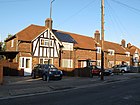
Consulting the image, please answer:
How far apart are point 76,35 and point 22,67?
1772 cm

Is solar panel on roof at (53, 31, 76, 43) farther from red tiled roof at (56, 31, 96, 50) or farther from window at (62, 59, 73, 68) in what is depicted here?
window at (62, 59, 73, 68)

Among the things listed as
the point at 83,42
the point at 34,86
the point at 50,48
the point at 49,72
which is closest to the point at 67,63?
the point at 50,48

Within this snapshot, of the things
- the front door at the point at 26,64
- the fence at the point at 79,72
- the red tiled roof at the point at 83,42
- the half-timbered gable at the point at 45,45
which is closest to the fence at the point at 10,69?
the front door at the point at 26,64

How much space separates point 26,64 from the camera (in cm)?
3234

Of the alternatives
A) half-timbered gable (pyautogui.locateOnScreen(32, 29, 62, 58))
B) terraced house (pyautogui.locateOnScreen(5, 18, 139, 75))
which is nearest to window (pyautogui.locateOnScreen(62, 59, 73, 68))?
terraced house (pyautogui.locateOnScreen(5, 18, 139, 75))

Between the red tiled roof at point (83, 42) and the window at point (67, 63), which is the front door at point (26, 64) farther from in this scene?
the red tiled roof at point (83, 42)

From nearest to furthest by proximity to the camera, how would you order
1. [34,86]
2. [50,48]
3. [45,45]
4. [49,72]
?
[34,86] → [49,72] → [45,45] → [50,48]

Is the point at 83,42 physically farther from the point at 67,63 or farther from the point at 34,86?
the point at 34,86

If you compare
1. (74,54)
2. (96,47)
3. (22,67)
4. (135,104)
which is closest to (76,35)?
(96,47)

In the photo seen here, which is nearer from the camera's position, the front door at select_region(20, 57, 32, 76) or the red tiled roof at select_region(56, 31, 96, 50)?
the front door at select_region(20, 57, 32, 76)

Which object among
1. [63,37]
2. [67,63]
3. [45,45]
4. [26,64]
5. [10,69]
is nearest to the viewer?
[10,69]

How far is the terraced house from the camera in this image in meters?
32.0

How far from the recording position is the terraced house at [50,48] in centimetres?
3200

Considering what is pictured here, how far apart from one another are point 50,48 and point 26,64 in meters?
4.59
